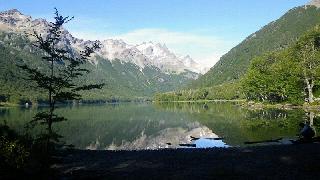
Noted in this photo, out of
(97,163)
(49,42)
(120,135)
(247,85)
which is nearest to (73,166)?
(97,163)

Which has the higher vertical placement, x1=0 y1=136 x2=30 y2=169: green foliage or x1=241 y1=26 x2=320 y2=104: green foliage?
x1=241 y1=26 x2=320 y2=104: green foliage

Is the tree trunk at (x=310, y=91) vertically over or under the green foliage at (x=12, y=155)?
over

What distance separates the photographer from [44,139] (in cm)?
3203

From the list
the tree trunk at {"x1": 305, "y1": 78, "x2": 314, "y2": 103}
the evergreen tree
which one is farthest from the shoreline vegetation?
the tree trunk at {"x1": 305, "y1": 78, "x2": 314, "y2": 103}

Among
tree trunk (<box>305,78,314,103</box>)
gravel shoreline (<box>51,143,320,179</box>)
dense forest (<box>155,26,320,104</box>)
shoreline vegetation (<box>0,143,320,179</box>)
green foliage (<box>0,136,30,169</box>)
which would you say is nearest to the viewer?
green foliage (<box>0,136,30,169</box>)

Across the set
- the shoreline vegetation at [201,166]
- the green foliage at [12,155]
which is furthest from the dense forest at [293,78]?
the green foliage at [12,155]

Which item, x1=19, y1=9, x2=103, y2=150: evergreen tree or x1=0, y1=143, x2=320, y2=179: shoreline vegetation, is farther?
x1=19, y1=9, x2=103, y2=150: evergreen tree

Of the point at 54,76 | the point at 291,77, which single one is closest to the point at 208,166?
the point at 54,76

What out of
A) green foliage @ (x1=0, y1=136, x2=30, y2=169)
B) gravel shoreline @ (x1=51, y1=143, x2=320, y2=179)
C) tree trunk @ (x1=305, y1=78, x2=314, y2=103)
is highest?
tree trunk @ (x1=305, y1=78, x2=314, y2=103)

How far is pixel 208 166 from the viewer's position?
24.3 m

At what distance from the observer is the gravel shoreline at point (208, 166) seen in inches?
844

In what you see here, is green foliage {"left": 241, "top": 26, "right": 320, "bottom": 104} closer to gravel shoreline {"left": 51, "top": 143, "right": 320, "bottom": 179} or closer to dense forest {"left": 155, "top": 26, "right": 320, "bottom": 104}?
dense forest {"left": 155, "top": 26, "right": 320, "bottom": 104}

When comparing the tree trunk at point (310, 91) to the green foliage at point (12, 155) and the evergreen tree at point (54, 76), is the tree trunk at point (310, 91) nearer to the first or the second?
the evergreen tree at point (54, 76)

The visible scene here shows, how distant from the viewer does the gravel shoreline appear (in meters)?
21.4
